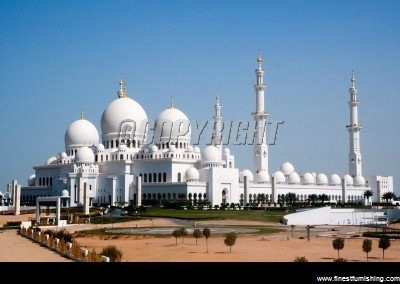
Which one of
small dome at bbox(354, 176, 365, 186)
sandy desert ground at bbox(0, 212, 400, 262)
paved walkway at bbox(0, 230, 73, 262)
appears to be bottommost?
sandy desert ground at bbox(0, 212, 400, 262)

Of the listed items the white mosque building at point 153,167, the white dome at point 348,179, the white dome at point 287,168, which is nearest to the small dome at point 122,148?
the white mosque building at point 153,167

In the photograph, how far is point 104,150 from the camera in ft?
232

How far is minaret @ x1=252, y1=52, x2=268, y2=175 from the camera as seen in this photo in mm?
69625

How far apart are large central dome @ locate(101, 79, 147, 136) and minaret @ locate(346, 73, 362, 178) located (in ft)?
107

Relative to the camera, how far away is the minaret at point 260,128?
6962 cm

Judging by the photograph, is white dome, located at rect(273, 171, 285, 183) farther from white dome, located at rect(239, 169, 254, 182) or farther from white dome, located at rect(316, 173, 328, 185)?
white dome, located at rect(316, 173, 328, 185)

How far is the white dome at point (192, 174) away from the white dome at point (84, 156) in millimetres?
14035

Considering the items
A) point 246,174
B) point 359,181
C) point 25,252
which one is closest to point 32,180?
point 246,174

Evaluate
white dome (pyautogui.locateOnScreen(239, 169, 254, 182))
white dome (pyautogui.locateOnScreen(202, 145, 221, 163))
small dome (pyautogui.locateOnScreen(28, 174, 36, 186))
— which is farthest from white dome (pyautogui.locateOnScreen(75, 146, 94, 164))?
white dome (pyautogui.locateOnScreen(239, 169, 254, 182))

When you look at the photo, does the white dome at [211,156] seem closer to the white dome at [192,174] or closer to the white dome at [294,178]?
the white dome at [192,174]
